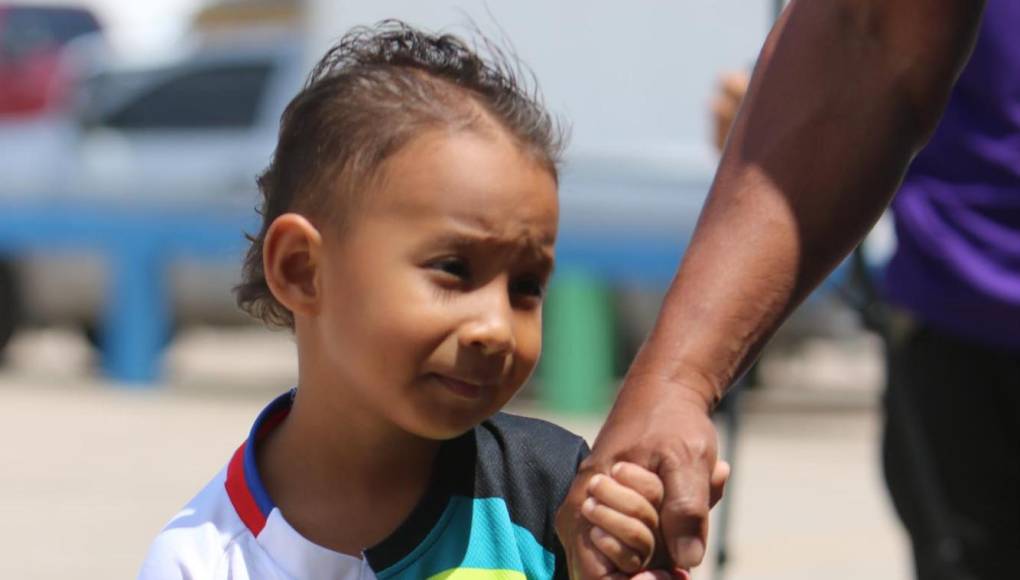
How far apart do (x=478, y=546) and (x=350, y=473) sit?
0.58 feet

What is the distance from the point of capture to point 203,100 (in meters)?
12.8

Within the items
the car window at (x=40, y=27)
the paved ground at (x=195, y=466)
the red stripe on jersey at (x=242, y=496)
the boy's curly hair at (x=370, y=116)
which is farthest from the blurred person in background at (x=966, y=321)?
the car window at (x=40, y=27)

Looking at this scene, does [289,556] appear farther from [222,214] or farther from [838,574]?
[222,214]

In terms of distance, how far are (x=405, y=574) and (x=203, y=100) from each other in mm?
10615

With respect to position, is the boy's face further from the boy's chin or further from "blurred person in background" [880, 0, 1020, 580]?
"blurred person in background" [880, 0, 1020, 580]

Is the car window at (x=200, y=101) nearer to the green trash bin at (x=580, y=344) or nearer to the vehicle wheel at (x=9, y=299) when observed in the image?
the vehicle wheel at (x=9, y=299)

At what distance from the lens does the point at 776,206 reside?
2330mm

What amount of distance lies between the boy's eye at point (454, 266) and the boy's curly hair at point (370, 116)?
0.49 ft

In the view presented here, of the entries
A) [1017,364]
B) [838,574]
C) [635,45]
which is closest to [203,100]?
[635,45]

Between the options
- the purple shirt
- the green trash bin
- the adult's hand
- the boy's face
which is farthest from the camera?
the green trash bin

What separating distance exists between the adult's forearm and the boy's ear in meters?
0.46

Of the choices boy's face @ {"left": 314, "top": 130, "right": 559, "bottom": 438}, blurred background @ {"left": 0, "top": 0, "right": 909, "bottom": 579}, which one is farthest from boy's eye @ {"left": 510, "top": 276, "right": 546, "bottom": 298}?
blurred background @ {"left": 0, "top": 0, "right": 909, "bottom": 579}

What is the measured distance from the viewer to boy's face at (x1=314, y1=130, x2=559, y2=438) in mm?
2332

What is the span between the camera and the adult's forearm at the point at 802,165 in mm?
2229
